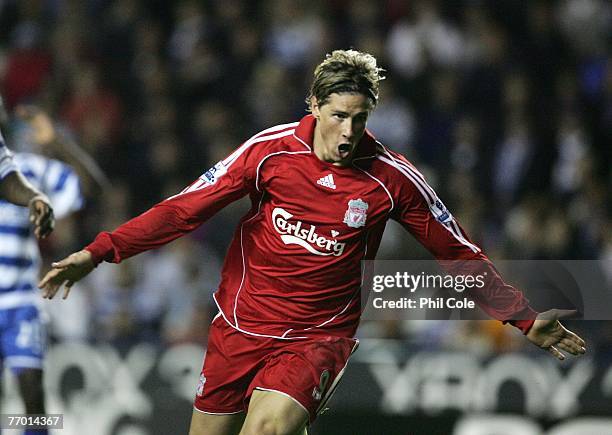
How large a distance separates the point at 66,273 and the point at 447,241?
1.62 metres

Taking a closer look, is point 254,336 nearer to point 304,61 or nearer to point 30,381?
point 30,381

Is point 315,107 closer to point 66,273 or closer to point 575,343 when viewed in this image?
point 66,273

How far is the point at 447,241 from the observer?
521cm

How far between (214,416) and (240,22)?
5.96 metres

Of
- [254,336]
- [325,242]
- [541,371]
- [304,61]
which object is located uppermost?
[304,61]

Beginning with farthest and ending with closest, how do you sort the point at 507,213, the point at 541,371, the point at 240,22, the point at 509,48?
the point at 240,22 → the point at 509,48 → the point at 507,213 → the point at 541,371

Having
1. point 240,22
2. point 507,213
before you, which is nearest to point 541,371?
point 507,213

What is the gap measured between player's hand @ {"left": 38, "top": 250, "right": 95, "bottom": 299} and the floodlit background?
3.07m

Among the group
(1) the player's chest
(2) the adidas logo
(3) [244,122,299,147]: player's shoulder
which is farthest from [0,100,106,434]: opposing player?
(2) the adidas logo

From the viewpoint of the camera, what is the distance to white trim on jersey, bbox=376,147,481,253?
516 centimetres

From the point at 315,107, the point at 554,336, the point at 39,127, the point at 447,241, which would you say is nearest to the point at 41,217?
the point at 315,107

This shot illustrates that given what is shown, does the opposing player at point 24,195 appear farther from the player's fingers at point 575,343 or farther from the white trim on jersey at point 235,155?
the player's fingers at point 575,343

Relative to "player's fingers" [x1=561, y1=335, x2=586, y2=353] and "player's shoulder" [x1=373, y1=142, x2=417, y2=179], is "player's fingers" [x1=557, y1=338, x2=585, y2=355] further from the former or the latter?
"player's shoulder" [x1=373, y1=142, x2=417, y2=179]

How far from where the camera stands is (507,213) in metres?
9.08
